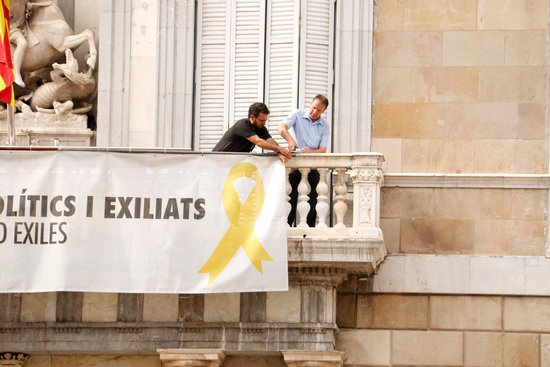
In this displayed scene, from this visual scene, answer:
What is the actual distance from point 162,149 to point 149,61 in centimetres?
220

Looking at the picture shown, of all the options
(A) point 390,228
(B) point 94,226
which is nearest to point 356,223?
(A) point 390,228

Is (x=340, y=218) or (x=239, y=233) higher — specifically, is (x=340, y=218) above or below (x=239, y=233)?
above

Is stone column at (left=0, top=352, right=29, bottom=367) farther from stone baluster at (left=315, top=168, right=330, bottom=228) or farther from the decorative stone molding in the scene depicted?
stone baluster at (left=315, top=168, right=330, bottom=228)

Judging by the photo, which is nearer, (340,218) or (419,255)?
(340,218)

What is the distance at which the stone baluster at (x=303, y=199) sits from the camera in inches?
723

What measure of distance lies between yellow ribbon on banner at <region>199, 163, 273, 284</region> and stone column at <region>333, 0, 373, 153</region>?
1906 millimetres

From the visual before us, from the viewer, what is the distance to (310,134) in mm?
19047

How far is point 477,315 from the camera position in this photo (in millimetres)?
19125

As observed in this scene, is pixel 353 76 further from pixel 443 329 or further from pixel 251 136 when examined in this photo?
pixel 443 329

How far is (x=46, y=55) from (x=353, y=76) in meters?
3.86

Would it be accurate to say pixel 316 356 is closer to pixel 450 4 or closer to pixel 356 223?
pixel 356 223

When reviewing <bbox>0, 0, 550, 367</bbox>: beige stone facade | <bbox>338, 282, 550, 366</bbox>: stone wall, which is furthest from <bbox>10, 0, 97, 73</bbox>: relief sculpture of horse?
<bbox>338, 282, 550, 366</bbox>: stone wall

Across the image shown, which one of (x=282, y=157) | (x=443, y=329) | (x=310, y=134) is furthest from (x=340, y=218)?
(x=443, y=329)

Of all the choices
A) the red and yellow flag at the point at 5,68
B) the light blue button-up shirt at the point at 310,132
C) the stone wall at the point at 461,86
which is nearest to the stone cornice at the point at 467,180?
the stone wall at the point at 461,86
